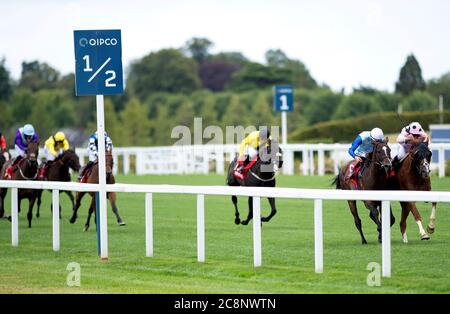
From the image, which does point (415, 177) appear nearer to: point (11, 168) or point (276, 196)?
point (276, 196)

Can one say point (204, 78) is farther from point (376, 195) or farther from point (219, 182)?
point (376, 195)

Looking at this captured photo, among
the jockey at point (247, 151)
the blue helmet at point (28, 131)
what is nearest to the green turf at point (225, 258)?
the jockey at point (247, 151)

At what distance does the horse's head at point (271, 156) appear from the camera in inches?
593

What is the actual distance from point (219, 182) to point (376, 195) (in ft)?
43.7

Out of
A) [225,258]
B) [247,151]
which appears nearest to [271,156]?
[247,151]

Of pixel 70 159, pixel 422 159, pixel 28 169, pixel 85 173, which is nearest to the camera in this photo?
pixel 422 159

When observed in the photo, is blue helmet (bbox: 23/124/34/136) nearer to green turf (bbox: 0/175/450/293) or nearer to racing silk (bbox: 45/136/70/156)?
racing silk (bbox: 45/136/70/156)

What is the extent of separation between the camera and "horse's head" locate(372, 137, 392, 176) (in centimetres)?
1277

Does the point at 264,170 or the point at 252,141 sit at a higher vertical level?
the point at 252,141

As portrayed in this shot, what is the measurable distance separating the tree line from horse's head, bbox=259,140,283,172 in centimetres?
1961

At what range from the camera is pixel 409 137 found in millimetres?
13016

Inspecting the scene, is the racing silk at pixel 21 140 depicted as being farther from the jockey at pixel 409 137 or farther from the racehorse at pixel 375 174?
the jockey at pixel 409 137

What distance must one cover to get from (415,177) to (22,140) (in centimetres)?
776
